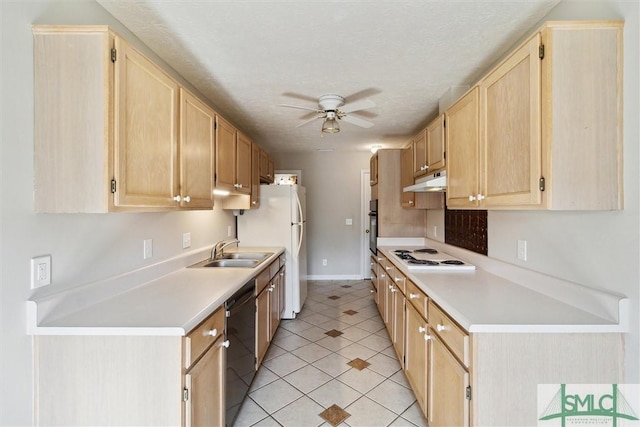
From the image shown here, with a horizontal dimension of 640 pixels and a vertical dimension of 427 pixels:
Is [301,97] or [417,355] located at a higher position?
[301,97]

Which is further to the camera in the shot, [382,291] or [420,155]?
[382,291]

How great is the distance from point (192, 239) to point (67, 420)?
1.42m

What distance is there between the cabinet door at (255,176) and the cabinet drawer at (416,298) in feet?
5.83

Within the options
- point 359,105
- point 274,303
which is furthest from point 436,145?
point 274,303

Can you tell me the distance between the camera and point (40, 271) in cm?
119

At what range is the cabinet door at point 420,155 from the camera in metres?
2.64

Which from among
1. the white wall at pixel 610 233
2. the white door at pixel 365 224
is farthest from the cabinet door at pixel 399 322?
the white door at pixel 365 224

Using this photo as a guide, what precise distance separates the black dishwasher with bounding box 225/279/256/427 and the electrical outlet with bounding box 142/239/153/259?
61 centimetres

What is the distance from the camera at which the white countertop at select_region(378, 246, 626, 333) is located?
3.83 ft

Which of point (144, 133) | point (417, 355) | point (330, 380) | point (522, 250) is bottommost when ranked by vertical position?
point (330, 380)

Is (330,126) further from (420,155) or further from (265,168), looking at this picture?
(265,168)

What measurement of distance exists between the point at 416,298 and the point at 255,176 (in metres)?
2.05

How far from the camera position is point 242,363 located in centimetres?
190

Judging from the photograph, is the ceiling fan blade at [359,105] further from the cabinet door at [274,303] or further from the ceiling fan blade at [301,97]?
the cabinet door at [274,303]
